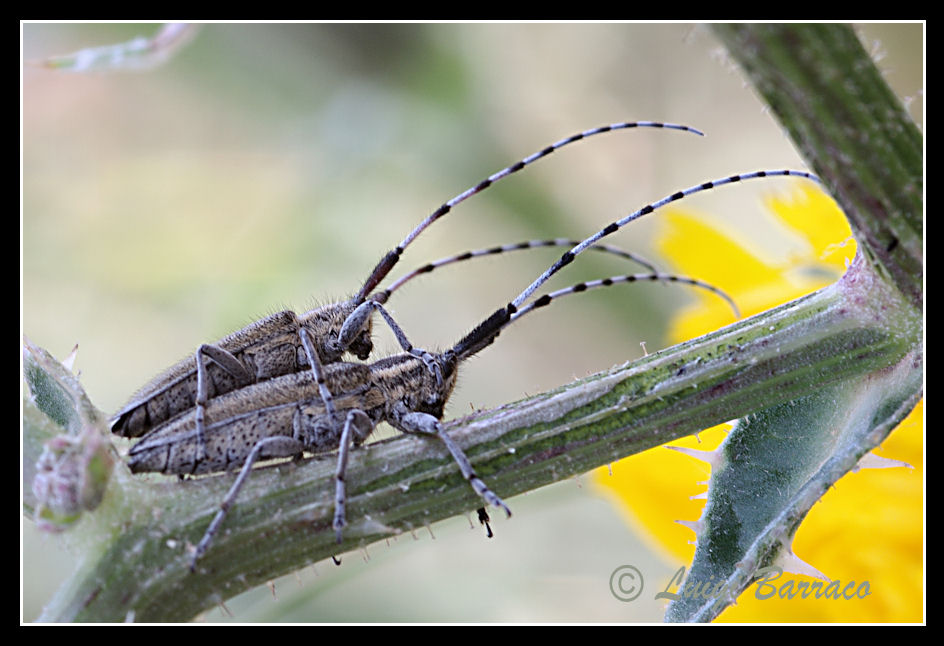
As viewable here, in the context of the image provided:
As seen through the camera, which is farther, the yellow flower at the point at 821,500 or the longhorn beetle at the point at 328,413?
the yellow flower at the point at 821,500

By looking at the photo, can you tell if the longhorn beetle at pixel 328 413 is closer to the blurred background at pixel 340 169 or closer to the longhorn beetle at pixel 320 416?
the longhorn beetle at pixel 320 416

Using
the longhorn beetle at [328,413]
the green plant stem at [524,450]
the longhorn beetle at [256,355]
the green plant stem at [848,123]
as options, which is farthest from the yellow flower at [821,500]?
the longhorn beetle at [256,355]

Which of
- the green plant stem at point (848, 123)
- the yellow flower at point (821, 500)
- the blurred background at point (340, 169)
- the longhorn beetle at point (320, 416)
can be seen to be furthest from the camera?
the blurred background at point (340, 169)

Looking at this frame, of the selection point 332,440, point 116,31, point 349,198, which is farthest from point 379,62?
point 332,440

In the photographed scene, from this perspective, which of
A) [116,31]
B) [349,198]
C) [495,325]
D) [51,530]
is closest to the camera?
[51,530]

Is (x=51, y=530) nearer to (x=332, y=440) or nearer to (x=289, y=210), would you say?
(x=332, y=440)

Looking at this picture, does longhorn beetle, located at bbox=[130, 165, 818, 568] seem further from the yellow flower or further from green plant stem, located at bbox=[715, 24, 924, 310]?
the yellow flower
